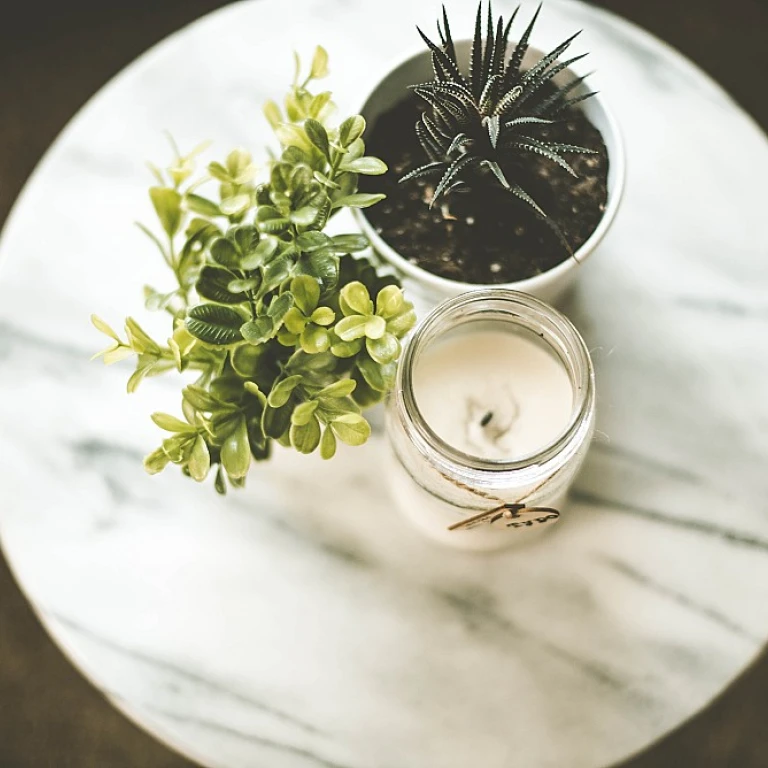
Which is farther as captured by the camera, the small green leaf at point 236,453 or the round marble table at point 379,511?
the round marble table at point 379,511

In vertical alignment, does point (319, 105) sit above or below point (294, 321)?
above

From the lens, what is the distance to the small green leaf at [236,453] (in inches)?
20.4

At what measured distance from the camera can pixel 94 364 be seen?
2.39 feet

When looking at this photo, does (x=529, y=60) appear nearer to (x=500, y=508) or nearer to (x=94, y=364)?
(x=500, y=508)

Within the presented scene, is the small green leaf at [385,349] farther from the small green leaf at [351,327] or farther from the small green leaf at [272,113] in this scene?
the small green leaf at [272,113]

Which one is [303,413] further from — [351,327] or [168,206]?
[168,206]

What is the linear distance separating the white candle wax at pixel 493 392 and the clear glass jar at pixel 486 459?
0.01 m

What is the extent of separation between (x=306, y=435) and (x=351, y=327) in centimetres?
7

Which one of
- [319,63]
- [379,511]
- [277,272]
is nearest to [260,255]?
[277,272]

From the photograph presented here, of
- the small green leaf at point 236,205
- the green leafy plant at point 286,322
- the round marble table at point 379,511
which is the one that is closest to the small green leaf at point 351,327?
the green leafy plant at point 286,322

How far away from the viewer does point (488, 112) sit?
1.77 feet

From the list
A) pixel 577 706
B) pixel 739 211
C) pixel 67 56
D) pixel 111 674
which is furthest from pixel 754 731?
pixel 67 56

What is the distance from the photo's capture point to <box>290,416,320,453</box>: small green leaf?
506 mm

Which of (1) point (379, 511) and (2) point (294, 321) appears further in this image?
(1) point (379, 511)
